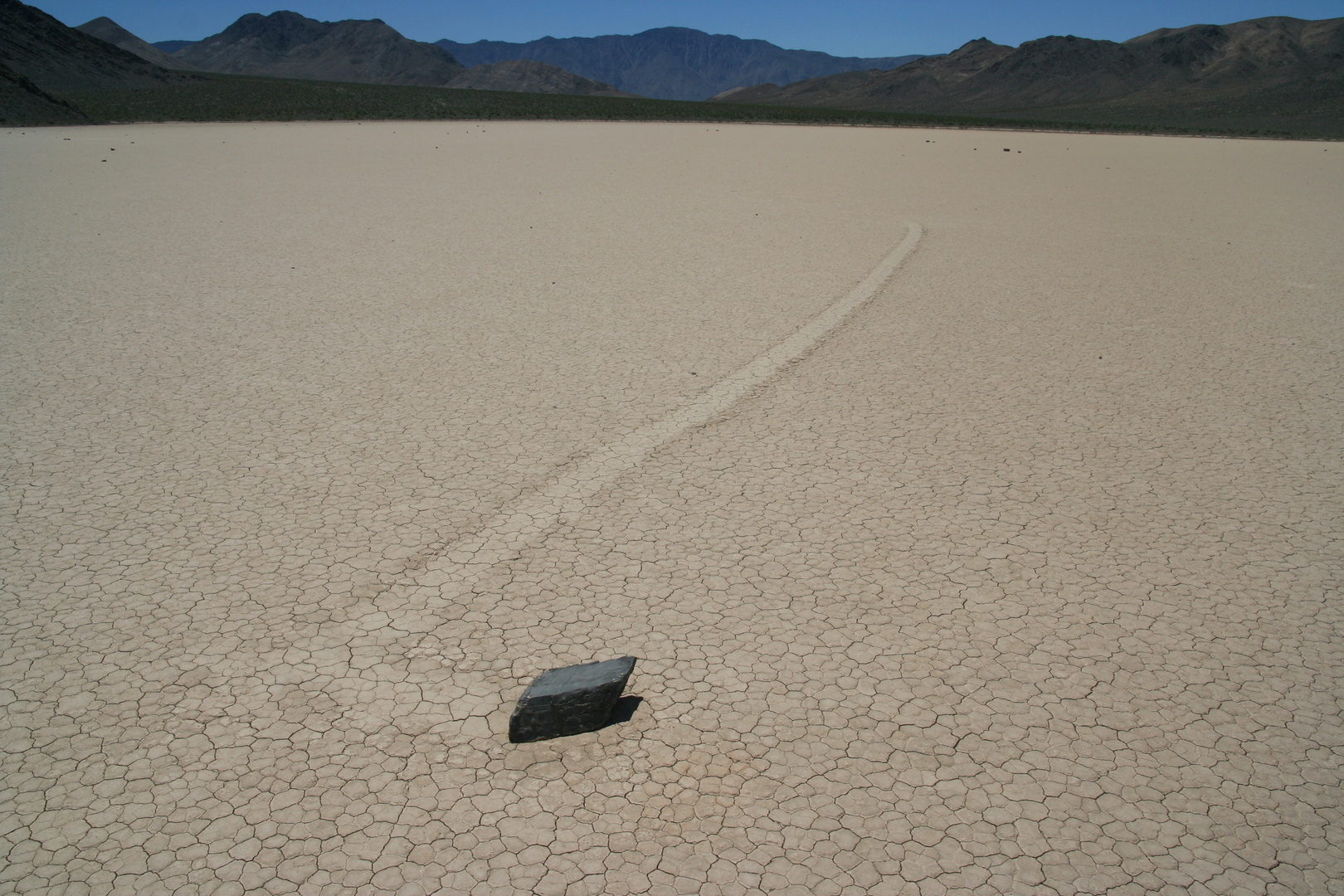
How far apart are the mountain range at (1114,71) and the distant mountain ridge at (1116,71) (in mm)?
144

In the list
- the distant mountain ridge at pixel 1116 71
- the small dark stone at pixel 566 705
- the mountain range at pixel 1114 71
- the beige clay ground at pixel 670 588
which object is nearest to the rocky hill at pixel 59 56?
the beige clay ground at pixel 670 588

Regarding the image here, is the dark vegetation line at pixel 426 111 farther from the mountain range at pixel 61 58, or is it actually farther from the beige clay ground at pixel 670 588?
the beige clay ground at pixel 670 588

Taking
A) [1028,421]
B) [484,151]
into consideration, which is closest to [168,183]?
[484,151]

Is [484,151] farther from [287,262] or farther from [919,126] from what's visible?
[919,126]

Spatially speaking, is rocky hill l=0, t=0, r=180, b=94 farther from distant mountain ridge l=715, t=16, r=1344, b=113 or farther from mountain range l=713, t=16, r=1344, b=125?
distant mountain ridge l=715, t=16, r=1344, b=113

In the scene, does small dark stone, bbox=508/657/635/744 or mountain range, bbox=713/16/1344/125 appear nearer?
small dark stone, bbox=508/657/635/744

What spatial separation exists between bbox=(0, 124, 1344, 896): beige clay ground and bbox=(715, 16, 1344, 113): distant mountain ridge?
117 meters

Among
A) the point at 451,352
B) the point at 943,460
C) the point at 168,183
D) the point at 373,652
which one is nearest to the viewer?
the point at 373,652

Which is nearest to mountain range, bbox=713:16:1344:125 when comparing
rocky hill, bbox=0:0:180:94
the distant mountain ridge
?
the distant mountain ridge

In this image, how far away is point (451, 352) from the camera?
5.32 metres

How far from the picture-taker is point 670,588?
290 cm

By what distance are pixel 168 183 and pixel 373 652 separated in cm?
1328

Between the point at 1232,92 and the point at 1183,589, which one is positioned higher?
the point at 1232,92

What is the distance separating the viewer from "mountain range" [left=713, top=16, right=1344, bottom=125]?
11919cm
